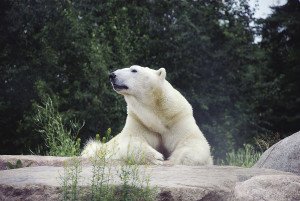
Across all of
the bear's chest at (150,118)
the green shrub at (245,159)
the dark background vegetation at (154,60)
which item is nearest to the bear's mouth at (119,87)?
the bear's chest at (150,118)

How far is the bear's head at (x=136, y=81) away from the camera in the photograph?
6922 mm

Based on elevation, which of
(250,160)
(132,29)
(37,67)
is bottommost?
(250,160)

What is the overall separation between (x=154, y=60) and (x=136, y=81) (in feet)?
57.2

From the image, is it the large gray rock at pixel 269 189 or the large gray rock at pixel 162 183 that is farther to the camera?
the large gray rock at pixel 269 189

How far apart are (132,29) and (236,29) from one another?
15.0 feet

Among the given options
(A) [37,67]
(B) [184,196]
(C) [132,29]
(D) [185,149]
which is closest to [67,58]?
(A) [37,67]

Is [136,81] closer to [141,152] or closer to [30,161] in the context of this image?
[141,152]

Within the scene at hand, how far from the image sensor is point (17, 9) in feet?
63.2

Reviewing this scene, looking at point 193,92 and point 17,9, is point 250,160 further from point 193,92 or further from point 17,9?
point 193,92

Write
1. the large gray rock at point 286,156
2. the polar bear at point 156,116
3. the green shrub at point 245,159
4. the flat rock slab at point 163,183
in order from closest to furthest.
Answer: the flat rock slab at point 163,183
the large gray rock at point 286,156
the polar bear at point 156,116
the green shrub at point 245,159

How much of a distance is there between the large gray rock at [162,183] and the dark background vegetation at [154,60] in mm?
12441

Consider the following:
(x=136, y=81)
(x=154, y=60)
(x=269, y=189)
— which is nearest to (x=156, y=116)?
(x=136, y=81)

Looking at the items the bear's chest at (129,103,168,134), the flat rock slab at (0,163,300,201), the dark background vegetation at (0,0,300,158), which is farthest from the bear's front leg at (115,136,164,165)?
the dark background vegetation at (0,0,300,158)

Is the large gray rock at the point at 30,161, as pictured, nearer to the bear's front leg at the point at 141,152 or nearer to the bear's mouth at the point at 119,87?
the bear's front leg at the point at 141,152
